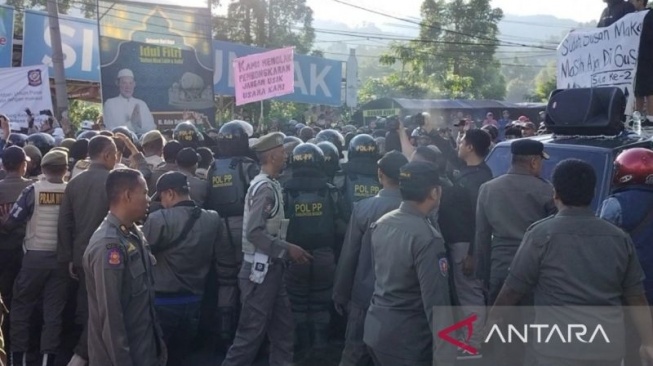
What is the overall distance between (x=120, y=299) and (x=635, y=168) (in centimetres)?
307

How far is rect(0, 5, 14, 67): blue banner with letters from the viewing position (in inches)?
750

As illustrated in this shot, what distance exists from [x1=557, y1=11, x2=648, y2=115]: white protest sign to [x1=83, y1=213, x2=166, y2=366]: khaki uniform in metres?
5.37

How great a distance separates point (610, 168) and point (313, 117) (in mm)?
19158

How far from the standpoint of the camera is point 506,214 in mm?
5332

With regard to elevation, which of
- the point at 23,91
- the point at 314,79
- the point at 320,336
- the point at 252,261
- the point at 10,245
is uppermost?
the point at 314,79

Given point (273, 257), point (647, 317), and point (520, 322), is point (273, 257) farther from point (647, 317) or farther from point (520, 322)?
point (647, 317)

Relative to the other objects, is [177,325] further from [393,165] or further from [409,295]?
[409,295]

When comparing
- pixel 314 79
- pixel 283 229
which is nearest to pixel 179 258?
pixel 283 229

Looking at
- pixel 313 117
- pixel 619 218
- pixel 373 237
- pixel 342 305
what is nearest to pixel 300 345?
pixel 342 305

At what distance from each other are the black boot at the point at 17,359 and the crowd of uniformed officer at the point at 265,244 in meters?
0.01

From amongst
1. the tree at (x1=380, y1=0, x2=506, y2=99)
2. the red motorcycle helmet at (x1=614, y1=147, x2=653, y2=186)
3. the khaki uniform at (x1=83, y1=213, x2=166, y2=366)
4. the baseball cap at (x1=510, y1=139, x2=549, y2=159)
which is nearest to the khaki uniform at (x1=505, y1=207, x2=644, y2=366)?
the red motorcycle helmet at (x1=614, y1=147, x2=653, y2=186)

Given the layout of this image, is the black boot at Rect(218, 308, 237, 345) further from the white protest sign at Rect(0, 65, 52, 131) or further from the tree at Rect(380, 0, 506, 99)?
the tree at Rect(380, 0, 506, 99)

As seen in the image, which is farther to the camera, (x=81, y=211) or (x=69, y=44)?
(x=69, y=44)

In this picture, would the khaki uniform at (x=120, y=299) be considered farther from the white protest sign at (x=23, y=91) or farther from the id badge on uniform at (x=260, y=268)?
the white protest sign at (x=23, y=91)
